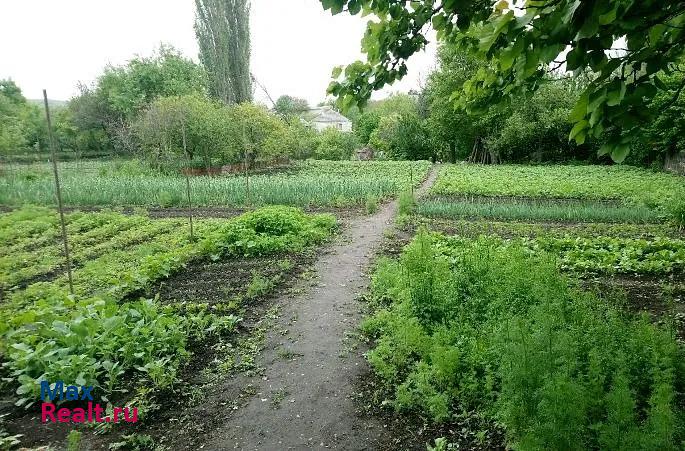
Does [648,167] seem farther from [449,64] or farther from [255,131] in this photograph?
[255,131]

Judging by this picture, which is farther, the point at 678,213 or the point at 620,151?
the point at 678,213

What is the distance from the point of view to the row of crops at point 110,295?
4.13m

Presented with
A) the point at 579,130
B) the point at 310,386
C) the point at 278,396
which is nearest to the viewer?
the point at 579,130

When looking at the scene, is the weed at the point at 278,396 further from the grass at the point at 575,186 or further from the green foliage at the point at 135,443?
the grass at the point at 575,186

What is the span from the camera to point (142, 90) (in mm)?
32375

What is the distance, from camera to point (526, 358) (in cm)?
308

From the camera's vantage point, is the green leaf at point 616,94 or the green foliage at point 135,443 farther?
the green foliage at point 135,443

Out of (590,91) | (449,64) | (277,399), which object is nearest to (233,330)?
(277,399)

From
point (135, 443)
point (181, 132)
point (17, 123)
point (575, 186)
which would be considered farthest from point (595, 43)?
point (17, 123)

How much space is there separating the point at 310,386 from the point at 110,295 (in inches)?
137

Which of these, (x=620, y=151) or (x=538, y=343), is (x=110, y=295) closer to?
(x=538, y=343)

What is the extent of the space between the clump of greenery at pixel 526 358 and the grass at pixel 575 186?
27.9 feet

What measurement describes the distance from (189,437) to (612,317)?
3875mm

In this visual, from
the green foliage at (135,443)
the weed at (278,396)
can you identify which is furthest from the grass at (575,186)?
the green foliage at (135,443)
